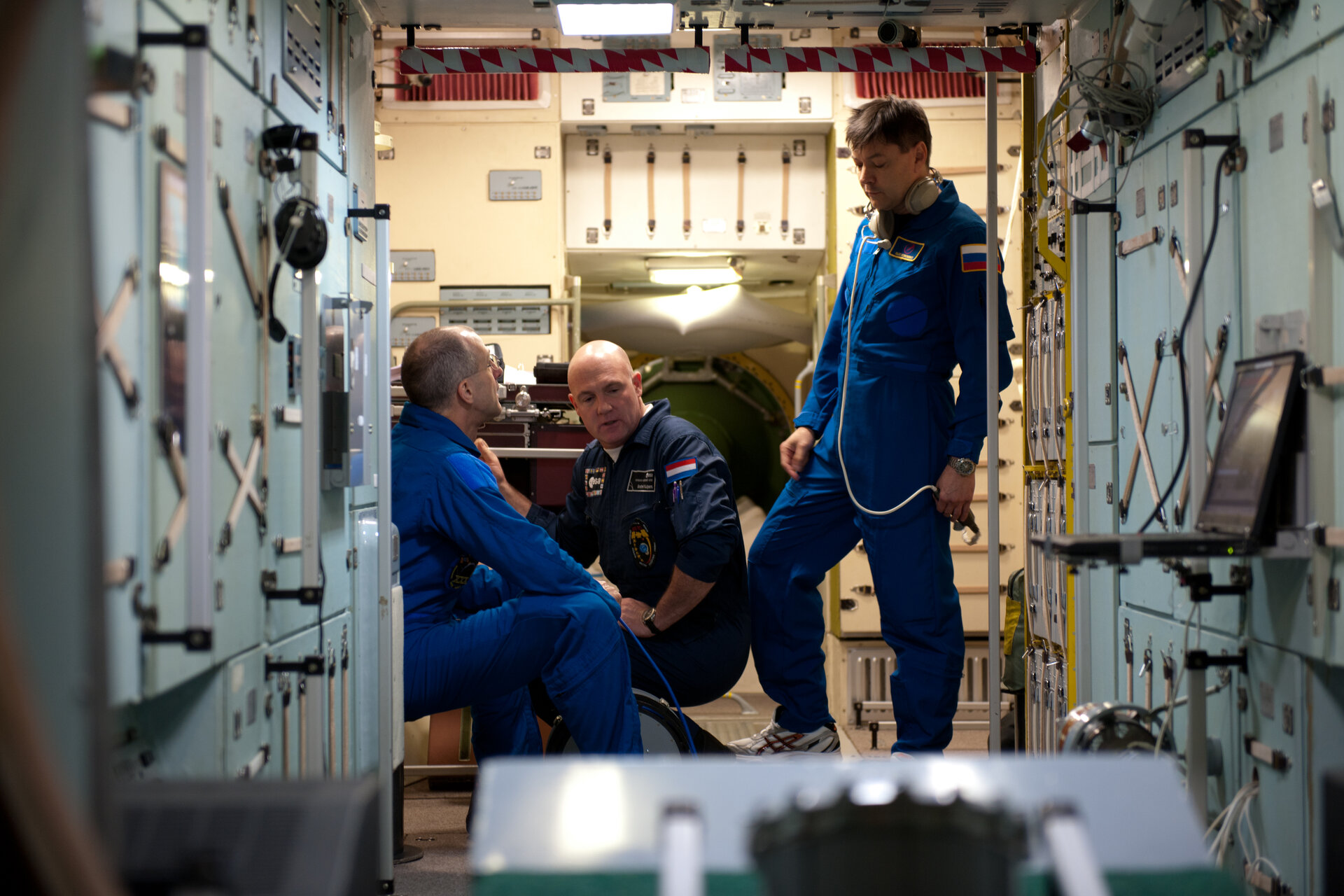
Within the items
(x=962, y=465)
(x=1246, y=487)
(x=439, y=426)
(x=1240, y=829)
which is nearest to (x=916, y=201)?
(x=962, y=465)

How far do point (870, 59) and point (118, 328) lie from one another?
2734mm

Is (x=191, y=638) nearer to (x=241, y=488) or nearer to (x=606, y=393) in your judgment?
(x=241, y=488)

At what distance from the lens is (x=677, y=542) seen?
13.9 feet

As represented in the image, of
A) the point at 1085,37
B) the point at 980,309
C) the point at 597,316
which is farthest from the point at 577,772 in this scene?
the point at 597,316

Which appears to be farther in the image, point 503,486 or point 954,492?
point 503,486

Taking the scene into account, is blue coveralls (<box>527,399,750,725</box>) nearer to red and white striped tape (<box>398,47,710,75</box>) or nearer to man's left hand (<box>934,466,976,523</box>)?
man's left hand (<box>934,466,976,523</box>)

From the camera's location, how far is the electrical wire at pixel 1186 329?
9.07 ft

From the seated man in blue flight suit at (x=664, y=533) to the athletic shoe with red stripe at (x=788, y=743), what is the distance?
7.5 inches

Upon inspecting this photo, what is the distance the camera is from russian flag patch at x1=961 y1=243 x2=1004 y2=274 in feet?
12.4

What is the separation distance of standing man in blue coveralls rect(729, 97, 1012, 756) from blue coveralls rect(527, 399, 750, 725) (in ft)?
0.46

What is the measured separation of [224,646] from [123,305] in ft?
2.66

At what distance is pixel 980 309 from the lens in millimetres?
3801

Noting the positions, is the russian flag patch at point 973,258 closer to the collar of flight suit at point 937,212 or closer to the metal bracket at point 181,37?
the collar of flight suit at point 937,212

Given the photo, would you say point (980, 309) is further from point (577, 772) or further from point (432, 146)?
point (432, 146)
